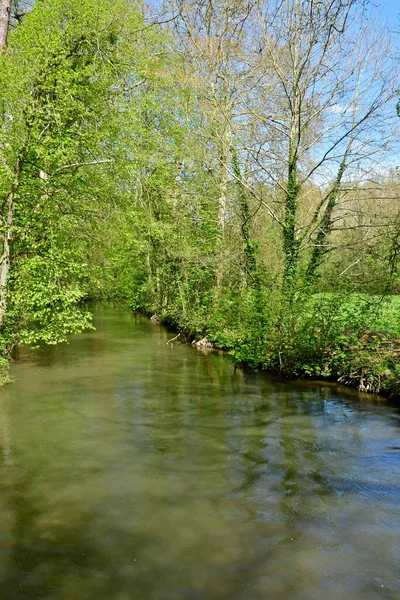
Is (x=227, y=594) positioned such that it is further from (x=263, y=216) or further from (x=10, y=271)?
(x=263, y=216)

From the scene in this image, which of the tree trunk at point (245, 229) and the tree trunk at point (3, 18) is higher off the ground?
the tree trunk at point (3, 18)

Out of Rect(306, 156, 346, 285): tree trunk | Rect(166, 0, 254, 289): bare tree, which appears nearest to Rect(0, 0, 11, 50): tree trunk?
Rect(166, 0, 254, 289): bare tree

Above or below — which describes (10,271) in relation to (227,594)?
above

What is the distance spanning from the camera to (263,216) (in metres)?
18.6

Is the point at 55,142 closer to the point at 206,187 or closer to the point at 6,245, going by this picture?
the point at 6,245

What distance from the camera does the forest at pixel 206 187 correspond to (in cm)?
1233

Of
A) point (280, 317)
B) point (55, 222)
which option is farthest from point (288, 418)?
point (55, 222)

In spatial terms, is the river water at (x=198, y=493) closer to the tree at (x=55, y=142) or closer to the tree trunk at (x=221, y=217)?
the tree at (x=55, y=142)

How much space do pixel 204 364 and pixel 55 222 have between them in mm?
6254

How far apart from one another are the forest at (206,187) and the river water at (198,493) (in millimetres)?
2059

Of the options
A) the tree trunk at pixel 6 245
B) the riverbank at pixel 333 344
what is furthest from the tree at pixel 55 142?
the riverbank at pixel 333 344

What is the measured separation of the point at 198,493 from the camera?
686 centimetres

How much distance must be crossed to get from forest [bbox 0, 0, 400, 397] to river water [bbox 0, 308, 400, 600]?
6.76ft

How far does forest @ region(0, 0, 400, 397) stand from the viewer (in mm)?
12328
